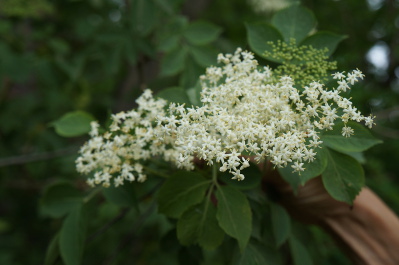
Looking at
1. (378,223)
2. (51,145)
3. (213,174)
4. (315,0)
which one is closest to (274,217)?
(213,174)

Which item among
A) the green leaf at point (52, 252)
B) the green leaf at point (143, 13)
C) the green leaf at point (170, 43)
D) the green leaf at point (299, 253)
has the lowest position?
the green leaf at point (52, 252)

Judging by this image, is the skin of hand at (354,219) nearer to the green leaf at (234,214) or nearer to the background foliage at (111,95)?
the background foliage at (111,95)

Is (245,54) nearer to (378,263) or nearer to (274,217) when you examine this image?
(274,217)

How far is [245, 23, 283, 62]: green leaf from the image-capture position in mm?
1219

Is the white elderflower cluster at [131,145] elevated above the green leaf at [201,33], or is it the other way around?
the green leaf at [201,33]

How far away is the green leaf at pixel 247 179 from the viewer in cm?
114

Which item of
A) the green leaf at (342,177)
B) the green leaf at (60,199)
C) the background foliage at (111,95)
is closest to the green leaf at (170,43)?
the background foliage at (111,95)

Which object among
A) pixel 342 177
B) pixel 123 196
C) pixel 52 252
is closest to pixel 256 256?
pixel 342 177

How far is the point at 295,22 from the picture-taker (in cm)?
129

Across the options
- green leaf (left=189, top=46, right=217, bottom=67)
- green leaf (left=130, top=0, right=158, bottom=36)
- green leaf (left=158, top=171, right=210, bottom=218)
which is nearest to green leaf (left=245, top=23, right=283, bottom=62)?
green leaf (left=158, top=171, right=210, bottom=218)

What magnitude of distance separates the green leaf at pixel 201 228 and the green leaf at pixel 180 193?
0.03 metres

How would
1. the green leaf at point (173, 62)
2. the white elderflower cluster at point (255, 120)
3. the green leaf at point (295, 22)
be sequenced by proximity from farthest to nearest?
1. the green leaf at point (173, 62)
2. the green leaf at point (295, 22)
3. the white elderflower cluster at point (255, 120)

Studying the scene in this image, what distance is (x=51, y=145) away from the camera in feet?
9.34

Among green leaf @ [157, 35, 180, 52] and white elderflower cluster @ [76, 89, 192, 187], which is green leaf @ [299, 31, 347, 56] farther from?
green leaf @ [157, 35, 180, 52]
